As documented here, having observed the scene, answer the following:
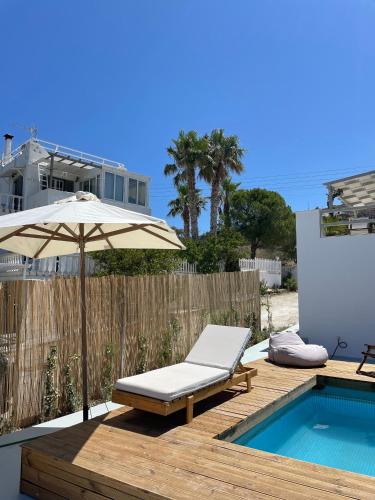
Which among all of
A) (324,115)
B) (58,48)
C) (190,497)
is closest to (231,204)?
(324,115)

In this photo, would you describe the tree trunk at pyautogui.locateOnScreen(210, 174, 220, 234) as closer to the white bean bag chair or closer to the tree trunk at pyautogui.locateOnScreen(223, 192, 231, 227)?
the tree trunk at pyautogui.locateOnScreen(223, 192, 231, 227)

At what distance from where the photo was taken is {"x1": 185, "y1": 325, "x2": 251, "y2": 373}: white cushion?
523 centimetres

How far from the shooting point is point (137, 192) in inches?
953

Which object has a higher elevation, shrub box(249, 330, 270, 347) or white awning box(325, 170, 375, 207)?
white awning box(325, 170, 375, 207)

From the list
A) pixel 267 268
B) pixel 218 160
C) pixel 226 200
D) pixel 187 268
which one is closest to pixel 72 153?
pixel 218 160

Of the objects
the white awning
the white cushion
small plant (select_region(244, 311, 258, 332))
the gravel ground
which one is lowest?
the gravel ground

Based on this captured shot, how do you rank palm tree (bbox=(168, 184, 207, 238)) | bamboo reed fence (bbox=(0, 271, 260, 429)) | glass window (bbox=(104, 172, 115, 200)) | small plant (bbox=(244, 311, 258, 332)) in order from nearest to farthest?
1. bamboo reed fence (bbox=(0, 271, 260, 429))
2. small plant (bbox=(244, 311, 258, 332))
3. glass window (bbox=(104, 172, 115, 200))
4. palm tree (bbox=(168, 184, 207, 238))

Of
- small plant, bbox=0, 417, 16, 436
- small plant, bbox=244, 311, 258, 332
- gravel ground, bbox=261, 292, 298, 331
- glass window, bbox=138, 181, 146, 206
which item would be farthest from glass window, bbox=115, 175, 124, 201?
small plant, bbox=0, 417, 16, 436

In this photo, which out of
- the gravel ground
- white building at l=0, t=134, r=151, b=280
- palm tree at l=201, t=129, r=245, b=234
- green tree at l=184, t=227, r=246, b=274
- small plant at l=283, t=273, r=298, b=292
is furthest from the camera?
small plant at l=283, t=273, r=298, b=292

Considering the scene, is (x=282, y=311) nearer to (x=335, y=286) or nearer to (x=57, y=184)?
(x=335, y=286)

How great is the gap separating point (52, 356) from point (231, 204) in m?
26.5

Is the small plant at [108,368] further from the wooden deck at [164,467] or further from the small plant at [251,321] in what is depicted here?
the small plant at [251,321]

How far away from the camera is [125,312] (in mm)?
6207

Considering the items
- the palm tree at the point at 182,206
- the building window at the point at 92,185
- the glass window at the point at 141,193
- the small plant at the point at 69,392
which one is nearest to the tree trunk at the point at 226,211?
the palm tree at the point at 182,206
